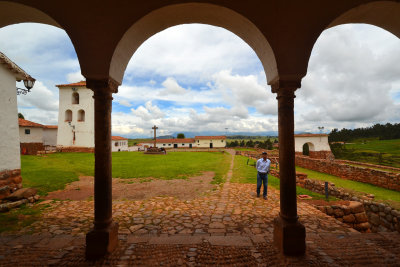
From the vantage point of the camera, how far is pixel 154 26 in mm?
3514

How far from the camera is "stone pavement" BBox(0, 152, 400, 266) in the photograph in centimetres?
285

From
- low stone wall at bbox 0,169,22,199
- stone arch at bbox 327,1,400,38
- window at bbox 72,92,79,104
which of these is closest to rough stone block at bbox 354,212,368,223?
stone arch at bbox 327,1,400,38

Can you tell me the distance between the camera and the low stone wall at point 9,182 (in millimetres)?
5820

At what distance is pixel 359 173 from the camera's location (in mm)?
12578

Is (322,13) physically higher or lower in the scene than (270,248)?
higher

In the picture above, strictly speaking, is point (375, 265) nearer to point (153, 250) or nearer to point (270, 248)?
point (270, 248)

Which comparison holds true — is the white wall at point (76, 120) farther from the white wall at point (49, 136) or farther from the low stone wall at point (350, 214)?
the low stone wall at point (350, 214)

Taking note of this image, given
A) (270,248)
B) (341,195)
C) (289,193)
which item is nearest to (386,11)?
(289,193)

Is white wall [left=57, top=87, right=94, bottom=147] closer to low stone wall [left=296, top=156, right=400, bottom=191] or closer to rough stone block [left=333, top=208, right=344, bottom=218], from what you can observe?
low stone wall [left=296, top=156, right=400, bottom=191]

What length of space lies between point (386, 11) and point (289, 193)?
145 inches

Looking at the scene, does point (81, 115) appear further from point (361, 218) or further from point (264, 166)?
point (361, 218)

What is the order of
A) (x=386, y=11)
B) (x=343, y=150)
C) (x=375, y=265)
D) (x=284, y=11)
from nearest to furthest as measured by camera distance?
(x=375, y=265)
(x=284, y=11)
(x=386, y=11)
(x=343, y=150)

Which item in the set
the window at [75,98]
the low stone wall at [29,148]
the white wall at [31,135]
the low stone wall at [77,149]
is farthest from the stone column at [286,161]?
the window at [75,98]

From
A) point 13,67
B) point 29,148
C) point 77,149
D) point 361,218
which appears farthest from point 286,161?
point 77,149
